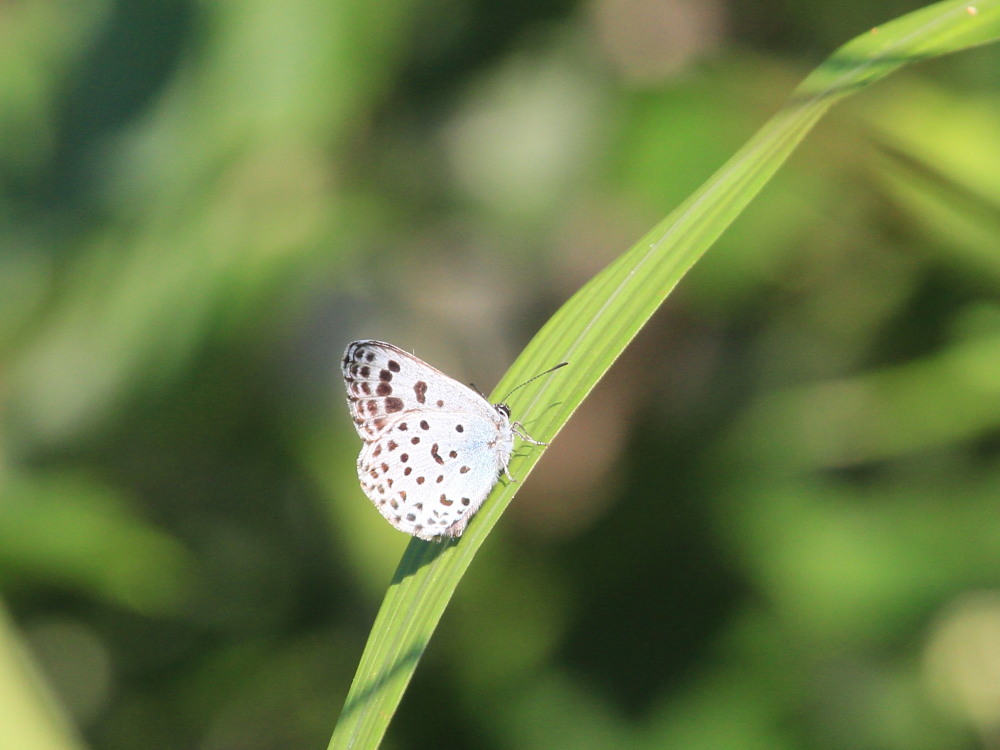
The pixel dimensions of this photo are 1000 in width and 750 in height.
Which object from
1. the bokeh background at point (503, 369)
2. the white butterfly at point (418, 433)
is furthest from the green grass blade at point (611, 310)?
the bokeh background at point (503, 369)

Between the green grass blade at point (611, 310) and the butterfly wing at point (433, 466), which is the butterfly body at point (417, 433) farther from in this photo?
the green grass blade at point (611, 310)

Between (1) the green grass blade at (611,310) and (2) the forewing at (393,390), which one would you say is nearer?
(1) the green grass blade at (611,310)

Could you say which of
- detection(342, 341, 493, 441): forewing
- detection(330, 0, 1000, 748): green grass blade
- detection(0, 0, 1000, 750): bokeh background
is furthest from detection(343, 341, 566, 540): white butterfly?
detection(0, 0, 1000, 750): bokeh background

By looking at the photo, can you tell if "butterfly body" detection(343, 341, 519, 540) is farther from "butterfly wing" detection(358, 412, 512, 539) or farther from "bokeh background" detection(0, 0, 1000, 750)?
"bokeh background" detection(0, 0, 1000, 750)

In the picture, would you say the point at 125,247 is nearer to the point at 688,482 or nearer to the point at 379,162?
the point at 379,162

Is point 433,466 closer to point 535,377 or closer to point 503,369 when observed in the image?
point 535,377
